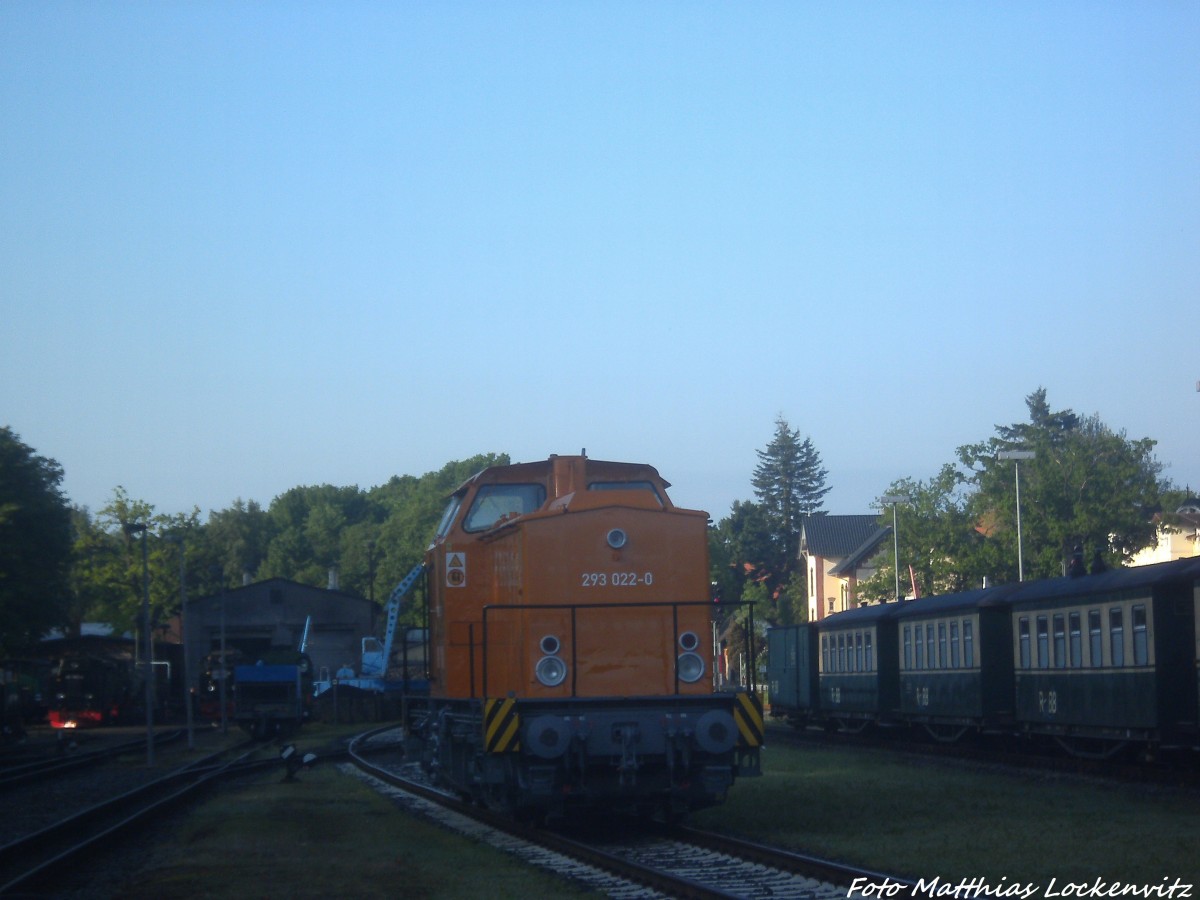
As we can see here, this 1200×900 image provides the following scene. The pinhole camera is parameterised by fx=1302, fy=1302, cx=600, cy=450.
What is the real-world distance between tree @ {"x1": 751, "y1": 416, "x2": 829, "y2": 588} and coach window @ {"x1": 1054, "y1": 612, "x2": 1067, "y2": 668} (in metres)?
86.3

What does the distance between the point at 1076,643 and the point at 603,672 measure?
36.8 feet

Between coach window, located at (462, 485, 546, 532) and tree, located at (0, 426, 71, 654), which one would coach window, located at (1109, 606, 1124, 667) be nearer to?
coach window, located at (462, 485, 546, 532)

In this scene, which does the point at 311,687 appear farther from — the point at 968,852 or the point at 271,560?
the point at 271,560

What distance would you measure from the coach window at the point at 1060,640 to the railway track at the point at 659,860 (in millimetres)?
10141

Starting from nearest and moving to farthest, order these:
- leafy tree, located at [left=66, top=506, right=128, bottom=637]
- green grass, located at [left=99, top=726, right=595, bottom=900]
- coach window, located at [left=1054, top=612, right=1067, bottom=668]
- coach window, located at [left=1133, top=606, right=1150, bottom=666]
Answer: green grass, located at [left=99, top=726, right=595, bottom=900] → coach window, located at [left=1133, top=606, right=1150, bottom=666] → coach window, located at [left=1054, top=612, right=1067, bottom=668] → leafy tree, located at [left=66, top=506, right=128, bottom=637]

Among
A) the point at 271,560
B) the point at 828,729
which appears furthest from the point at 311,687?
the point at 271,560

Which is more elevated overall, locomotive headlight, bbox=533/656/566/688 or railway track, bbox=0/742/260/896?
locomotive headlight, bbox=533/656/566/688

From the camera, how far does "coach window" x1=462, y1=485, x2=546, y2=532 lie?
15.5 metres

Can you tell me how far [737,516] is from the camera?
109062 mm

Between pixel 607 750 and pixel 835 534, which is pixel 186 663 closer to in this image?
pixel 607 750

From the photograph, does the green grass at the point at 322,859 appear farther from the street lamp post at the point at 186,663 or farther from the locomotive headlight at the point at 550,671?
the street lamp post at the point at 186,663

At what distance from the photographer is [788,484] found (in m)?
110

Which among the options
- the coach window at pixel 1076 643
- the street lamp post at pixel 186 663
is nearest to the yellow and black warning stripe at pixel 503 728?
the coach window at pixel 1076 643

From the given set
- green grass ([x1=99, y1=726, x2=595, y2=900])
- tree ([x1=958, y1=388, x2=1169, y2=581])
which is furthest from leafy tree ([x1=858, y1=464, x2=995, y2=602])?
green grass ([x1=99, y1=726, x2=595, y2=900])
